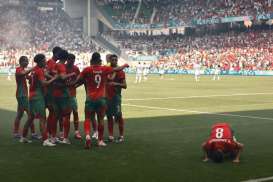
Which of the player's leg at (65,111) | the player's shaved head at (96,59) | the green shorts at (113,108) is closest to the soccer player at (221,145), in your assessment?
the player's shaved head at (96,59)

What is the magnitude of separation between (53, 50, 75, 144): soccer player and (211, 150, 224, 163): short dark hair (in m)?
3.53

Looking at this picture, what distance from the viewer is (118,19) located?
263 ft

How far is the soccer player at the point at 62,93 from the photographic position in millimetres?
10727

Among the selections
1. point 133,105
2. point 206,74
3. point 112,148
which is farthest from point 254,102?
point 206,74

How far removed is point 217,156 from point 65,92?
152 inches

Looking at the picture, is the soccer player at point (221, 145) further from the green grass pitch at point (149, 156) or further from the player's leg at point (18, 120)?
the player's leg at point (18, 120)

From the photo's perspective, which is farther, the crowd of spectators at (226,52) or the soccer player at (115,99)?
the crowd of spectators at (226,52)

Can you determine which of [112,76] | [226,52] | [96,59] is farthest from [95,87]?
[226,52]

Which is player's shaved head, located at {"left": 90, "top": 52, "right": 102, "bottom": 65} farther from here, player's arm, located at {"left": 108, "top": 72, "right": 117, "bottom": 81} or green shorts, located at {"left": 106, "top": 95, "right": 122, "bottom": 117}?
green shorts, located at {"left": 106, "top": 95, "right": 122, "bottom": 117}

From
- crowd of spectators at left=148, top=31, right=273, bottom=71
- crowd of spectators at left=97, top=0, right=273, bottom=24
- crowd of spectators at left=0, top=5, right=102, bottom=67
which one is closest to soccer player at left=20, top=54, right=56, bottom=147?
crowd of spectators at left=148, top=31, right=273, bottom=71

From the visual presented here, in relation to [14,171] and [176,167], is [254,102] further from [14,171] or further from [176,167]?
[14,171]

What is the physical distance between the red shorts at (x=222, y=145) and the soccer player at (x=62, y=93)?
134 inches

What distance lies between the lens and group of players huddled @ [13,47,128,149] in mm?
10469

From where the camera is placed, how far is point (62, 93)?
1108cm
